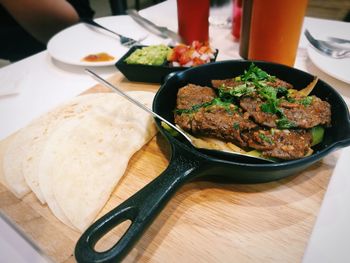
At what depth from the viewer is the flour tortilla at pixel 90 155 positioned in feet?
3.34

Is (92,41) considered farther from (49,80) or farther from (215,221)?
(215,221)

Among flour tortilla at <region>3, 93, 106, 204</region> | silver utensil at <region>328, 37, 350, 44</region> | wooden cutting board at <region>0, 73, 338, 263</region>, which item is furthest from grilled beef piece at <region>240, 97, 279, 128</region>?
silver utensil at <region>328, 37, 350, 44</region>

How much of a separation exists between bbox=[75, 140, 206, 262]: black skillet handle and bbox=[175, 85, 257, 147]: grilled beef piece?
0.20m

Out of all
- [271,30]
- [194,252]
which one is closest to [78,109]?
[194,252]

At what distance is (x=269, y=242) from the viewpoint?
2.91ft

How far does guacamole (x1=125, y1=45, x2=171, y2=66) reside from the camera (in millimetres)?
1788

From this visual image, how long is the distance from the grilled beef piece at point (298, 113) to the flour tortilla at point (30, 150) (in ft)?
2.82

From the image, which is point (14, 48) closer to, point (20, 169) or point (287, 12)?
point (20, 169)

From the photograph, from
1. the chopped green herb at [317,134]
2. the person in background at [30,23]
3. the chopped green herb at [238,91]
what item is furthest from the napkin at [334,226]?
the person in background at [30,23]

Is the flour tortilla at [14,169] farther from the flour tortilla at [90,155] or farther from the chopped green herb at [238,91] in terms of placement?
the chopped green herb at [238,91]

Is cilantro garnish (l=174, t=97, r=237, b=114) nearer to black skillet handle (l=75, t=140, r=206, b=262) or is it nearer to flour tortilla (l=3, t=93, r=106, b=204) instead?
black skillet handle (l=75, t=140, r=206, b=262)

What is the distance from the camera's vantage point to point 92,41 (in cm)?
228

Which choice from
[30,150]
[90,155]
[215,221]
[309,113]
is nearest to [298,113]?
[309,113]

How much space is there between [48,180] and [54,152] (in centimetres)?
15
